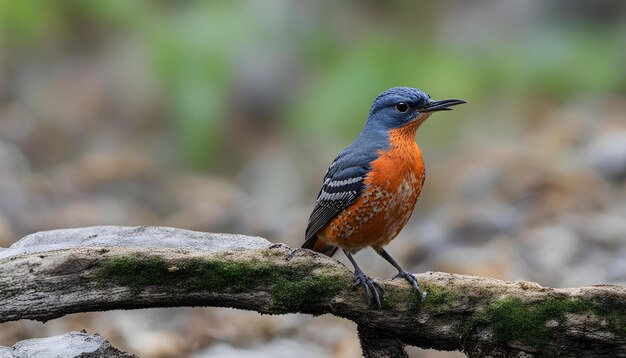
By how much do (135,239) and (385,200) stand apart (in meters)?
1.54

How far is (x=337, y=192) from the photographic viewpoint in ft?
21.0

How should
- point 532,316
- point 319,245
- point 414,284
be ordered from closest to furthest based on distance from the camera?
point 532,316, point 414,284, point 319,245

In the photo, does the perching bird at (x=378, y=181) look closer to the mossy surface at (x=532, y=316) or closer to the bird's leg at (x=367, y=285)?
the bird's leg at (x=367, y=285)

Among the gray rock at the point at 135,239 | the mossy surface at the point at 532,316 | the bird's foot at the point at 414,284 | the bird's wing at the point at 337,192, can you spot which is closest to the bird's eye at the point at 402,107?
the bird's wing at the point at 337,192

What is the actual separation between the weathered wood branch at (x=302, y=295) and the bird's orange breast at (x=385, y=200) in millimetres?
657

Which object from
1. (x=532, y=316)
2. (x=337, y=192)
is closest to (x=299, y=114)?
(x=337, y=192)

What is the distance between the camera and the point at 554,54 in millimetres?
13328

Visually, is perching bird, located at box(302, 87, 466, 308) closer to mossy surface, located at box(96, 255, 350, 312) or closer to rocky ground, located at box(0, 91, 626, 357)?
mossy surface, located at box(96, 255, 350, 312)

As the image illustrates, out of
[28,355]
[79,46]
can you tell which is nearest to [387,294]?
[28,355]

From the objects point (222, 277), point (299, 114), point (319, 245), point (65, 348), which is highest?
point (299, 114)

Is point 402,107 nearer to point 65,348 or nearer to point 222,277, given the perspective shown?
point 222,277

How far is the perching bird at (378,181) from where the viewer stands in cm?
622

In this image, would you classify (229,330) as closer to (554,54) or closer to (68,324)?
(68,324)

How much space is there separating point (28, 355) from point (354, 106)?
7.20 metres
